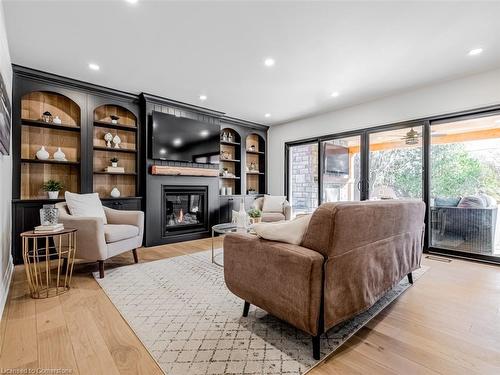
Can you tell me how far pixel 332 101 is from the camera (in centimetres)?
449

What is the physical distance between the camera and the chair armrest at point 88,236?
8.64ft

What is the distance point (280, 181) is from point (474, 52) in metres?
3.92

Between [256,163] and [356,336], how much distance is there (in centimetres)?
508

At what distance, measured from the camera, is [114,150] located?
13.2ft

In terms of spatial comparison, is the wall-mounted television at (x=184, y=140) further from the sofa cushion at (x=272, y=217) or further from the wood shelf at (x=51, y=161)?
the sofa cushion at (x=272, y=217)

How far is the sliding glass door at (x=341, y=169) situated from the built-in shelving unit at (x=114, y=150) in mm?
3615

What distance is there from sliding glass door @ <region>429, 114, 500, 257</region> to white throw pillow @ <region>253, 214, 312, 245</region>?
10.9 ft

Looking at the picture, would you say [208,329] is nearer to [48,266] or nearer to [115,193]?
[48,266]

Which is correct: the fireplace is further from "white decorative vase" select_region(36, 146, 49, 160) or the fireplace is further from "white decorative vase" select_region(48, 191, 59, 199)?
"white decorative vase" select_region(36, 146, 49, 160)

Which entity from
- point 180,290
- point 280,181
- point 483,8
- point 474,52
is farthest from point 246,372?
point 280,181

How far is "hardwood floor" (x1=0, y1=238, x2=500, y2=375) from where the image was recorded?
4.57 ft

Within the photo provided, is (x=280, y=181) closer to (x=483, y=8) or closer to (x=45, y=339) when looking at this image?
(x=483, y=8)

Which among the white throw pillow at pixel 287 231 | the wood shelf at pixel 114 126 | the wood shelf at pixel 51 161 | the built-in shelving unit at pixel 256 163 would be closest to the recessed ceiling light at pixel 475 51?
the white throw pillow at pixel 287 231

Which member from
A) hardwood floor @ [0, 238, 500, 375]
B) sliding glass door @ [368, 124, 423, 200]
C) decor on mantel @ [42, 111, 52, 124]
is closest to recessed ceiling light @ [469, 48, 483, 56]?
sliding glass door @ [368, 124, 423, 200]
